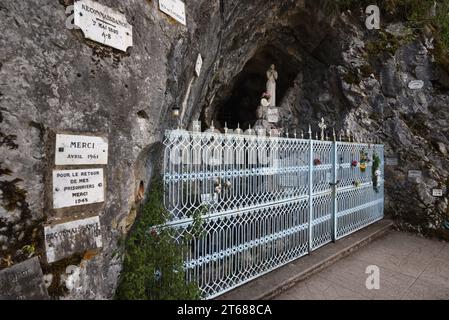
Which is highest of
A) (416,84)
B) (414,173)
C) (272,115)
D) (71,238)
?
(416,84)

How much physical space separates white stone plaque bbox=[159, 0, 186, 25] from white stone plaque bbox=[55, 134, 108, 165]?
154cm

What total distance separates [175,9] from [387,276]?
498 centimetres

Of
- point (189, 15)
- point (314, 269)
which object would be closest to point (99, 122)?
point (189, 15)

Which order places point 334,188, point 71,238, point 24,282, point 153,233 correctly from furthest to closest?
1. point 334,188
2. point 153,233
3. point 71,238
4. point 24,282

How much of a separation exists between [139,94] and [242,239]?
90.7 inches

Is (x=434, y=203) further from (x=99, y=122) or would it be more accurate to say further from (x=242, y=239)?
(x=99, y=122)

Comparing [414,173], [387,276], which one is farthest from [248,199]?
[414,173]

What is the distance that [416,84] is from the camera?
6.92 metres

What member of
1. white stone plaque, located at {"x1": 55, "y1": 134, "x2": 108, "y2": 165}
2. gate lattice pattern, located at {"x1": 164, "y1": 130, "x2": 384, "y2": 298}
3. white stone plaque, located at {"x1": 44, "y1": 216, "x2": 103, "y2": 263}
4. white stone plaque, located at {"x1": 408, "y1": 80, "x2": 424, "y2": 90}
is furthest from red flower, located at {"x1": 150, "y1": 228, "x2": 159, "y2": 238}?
white stone plaque, located at {"x1": 408, "y1": 80, "x2": 424, "y2": 90}

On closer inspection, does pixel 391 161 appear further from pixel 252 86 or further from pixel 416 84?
pixel 252 86

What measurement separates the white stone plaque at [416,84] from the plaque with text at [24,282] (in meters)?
8.89

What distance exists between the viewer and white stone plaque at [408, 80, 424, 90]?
6.88m

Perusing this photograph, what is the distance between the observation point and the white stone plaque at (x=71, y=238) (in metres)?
1.70

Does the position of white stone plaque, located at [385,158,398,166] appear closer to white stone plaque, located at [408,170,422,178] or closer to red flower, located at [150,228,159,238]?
white stone plaque, located at [408,170,422,178]
